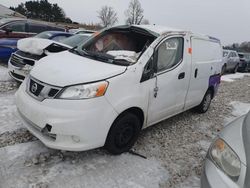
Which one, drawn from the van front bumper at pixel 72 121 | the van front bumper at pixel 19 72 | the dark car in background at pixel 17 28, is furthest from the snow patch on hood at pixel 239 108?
the dark car in background at pixel 17 28

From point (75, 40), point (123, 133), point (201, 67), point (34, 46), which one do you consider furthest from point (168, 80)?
point (75, 40)

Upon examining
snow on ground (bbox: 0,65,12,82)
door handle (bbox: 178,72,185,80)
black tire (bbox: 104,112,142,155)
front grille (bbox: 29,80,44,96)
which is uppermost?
door handle (bbox: 178,72,185,80)

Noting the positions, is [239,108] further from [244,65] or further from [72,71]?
[244,65]

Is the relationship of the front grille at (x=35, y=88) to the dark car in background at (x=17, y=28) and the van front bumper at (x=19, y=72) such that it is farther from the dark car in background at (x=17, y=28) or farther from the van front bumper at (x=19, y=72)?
the dark car in background at (x=17, y=28)

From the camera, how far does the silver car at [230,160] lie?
1698 millimetres

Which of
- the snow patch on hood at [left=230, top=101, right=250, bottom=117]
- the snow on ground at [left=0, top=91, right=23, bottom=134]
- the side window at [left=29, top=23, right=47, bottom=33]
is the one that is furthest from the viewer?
the side window at [left=29, top=23, right=47, bottom=33]

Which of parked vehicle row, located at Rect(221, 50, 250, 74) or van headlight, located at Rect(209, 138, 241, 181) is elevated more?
van headlight, located at Rect(209, 138, 241, 181)

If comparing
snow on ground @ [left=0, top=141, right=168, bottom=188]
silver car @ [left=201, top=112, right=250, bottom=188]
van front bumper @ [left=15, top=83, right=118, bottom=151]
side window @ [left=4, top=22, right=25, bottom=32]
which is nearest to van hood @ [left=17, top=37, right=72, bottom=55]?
snow on ground @ [left=0, top=141, right=168, bottom=188]

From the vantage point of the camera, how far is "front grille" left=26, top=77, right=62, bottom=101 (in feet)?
8.73

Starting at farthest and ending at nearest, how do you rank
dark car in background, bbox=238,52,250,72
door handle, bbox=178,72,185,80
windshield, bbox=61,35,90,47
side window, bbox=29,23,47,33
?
1. dark car in background, bbox=238,52,250,72
2. side window, bbox=29,23,47,33
3. windshield, bbox=61,35,90,47
4. door handle, bbox=178,72,185,80

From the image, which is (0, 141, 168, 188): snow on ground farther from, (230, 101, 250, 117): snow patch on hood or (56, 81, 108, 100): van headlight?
(230, 101, 250, 117): snow patch on hood

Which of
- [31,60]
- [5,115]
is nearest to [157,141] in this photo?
[5,115]

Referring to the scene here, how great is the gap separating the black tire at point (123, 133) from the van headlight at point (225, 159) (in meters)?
1.17

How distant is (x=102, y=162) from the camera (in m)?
2.98
